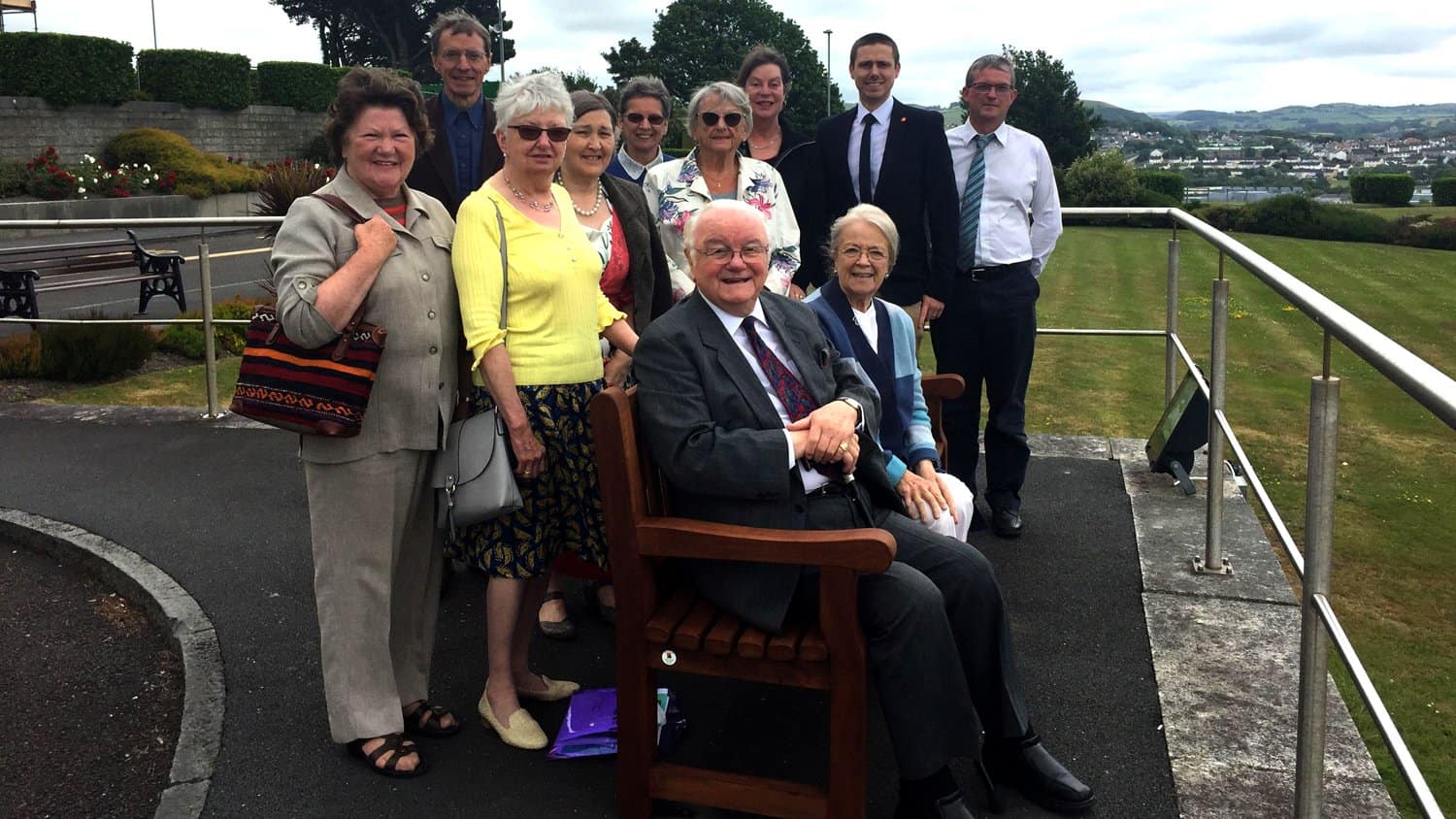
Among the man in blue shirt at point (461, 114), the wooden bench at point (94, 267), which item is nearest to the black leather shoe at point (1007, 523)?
the man in blue shirt at point (461, 114)

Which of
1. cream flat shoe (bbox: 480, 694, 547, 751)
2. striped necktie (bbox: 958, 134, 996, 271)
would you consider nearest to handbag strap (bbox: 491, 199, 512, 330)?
cream flat shoe (bbox: 480, 694, 547, 751)

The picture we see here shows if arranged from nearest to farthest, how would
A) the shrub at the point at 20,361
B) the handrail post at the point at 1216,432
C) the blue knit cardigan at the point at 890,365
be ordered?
the blue knit cardigan at the point at 890,365
the handrail post at the point at 1216,432
the shrub at the point at 20,361

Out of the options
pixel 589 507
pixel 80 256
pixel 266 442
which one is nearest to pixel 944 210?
pixel 589 507

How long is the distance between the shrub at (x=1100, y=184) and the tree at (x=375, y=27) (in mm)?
36635

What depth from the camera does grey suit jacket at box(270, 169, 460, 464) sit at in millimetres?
2887

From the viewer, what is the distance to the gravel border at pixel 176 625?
120 inches

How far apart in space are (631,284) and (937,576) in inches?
60.7

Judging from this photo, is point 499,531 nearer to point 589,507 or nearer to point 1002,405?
point 589,507

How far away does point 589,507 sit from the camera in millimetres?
3332

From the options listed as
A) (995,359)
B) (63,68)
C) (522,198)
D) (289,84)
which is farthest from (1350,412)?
(289,84)

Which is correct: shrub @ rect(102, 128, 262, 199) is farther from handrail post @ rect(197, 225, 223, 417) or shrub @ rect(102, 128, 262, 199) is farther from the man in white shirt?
the man in white shirt

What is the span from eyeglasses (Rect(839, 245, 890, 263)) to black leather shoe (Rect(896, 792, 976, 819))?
5.56ft

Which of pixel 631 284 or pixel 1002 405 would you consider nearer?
pixel 631 284

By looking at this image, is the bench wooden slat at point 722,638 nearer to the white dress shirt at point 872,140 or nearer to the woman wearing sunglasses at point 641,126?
the woman wearing sunglasses at point 641,126
